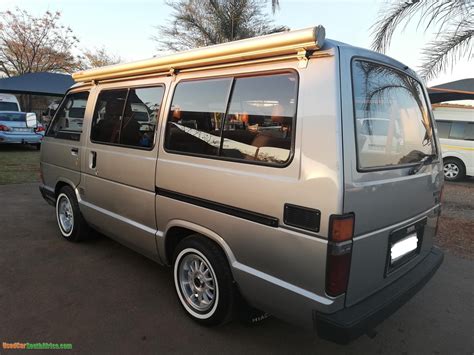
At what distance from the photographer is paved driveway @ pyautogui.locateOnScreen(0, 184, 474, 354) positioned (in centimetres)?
259

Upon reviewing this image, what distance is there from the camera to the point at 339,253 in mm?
1965

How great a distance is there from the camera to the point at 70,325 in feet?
8.98

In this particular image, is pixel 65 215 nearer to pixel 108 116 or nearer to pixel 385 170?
pixel 108 116

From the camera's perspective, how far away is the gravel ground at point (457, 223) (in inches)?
188

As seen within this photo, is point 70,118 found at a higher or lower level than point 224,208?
higher

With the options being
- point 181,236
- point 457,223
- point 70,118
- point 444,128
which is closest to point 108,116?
point 70,118

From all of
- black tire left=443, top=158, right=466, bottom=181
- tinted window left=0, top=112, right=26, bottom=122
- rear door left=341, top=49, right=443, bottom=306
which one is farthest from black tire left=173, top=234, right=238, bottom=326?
tinted window left=0, top=112, right=26, bottom=122

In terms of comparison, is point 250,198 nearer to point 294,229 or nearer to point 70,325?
point 294,229

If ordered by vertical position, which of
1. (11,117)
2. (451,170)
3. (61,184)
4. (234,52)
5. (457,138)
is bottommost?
(451,170)

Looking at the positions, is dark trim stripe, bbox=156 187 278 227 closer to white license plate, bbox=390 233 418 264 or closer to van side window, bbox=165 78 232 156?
van side window, bbox=165 78 232 156

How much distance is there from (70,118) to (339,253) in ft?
12.2

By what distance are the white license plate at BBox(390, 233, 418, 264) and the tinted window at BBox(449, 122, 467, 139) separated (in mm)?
9667

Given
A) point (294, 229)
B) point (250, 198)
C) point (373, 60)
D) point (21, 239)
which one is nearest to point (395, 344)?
point (294, 229)

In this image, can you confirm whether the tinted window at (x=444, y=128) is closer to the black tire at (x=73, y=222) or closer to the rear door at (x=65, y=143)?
the rear door at (x=65, y=143)
